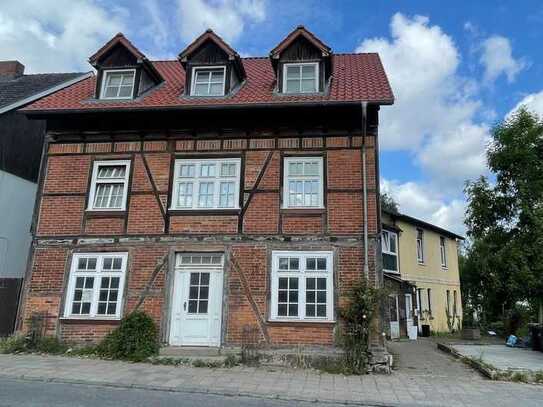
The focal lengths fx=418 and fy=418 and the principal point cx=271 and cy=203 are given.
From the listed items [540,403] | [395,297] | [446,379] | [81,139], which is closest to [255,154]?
[81,139]

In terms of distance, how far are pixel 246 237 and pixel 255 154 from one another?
223 cm

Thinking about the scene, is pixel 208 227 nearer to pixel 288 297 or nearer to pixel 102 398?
pixel 288 297

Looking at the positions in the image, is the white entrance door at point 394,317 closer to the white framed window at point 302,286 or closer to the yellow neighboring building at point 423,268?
the yellow neighboring building at point 423,268

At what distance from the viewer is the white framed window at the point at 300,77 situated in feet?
38.9

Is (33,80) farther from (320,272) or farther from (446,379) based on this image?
(446,379)

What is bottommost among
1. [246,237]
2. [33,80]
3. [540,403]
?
[540,403]

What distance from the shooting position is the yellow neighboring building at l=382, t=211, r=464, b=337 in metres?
19.7

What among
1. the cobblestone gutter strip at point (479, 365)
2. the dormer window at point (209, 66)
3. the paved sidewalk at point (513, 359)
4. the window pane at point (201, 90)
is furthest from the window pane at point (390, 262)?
the window pane at point (201, 90)

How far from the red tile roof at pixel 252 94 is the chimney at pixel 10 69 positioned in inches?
280

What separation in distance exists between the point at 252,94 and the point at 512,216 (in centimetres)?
1274

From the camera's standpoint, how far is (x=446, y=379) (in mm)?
8516

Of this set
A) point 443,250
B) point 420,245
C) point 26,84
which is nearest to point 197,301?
point 26,84

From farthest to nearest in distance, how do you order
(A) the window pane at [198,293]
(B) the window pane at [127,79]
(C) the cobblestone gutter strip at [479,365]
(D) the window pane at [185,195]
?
(B) the window pane at [127,79] → (D) the window pane at [185,195] → (A) the window pane at [198,293] → (C) the cobblestone gutter strip at [479,365]

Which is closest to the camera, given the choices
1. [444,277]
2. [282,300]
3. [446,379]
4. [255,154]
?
[446,379]
